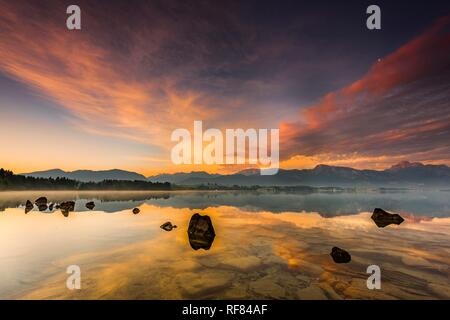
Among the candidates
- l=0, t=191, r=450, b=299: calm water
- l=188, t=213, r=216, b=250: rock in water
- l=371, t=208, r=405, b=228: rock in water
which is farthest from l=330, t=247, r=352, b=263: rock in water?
l=371, t=208, r=405, b=228: rock in water

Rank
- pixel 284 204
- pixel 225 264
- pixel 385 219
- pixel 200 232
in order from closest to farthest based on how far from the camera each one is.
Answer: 1. pixel 225 264
2. pixel 200 232
3. pixel 385 219
4. pixel 284 204

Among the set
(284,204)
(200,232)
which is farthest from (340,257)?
(284,204)

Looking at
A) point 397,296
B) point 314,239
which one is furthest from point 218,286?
point 314,239

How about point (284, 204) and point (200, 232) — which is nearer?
point (200, 232)

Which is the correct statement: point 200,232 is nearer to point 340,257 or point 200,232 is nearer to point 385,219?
point 340,257

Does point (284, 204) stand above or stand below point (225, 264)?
below

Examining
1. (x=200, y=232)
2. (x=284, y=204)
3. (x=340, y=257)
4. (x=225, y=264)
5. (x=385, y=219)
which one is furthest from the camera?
(x=284, y=204)

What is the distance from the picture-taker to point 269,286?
11.3m

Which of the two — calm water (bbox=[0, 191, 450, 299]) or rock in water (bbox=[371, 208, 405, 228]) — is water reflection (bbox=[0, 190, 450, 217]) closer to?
rock in water (bbox=[371, 208, 405, 228])

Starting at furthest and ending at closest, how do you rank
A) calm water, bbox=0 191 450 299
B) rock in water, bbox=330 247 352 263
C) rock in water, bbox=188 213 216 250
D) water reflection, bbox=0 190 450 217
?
water reflection, bbox=0 190 450 217
rock in water, bbox=188 213 216 250
rock in water, bbox=330 247 352 263
calm water, bbox=0 191 450 299

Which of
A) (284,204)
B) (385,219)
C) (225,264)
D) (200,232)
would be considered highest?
(200,232)
